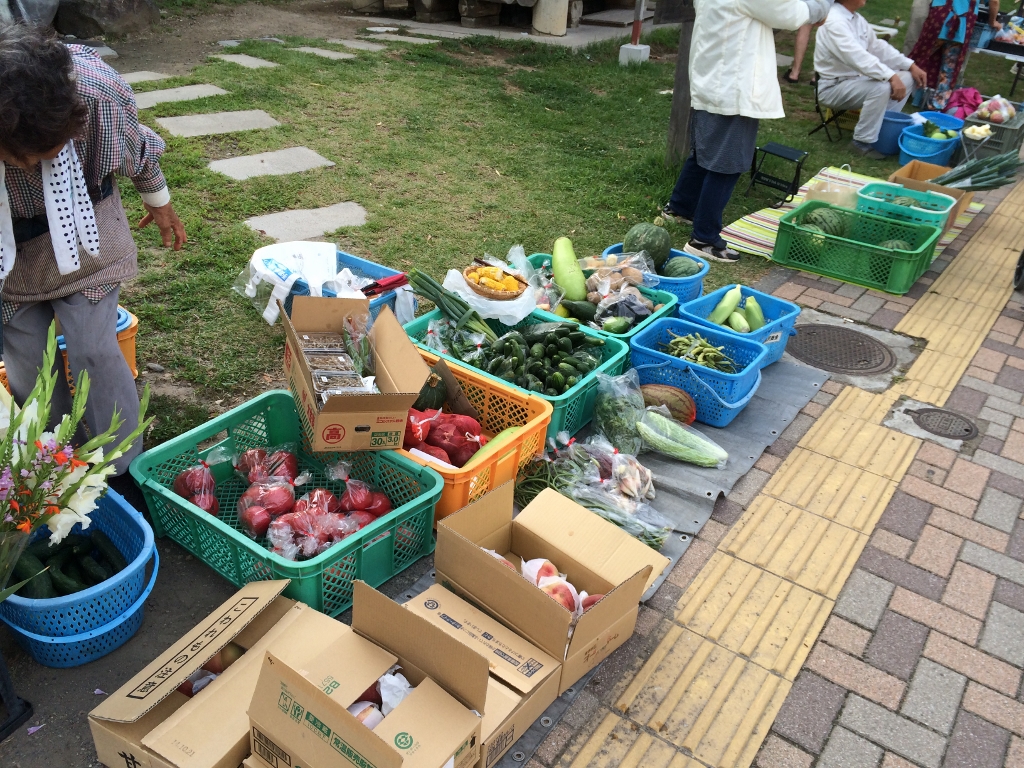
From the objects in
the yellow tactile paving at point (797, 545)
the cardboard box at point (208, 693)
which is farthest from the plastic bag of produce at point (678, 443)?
the cardboard box at point (208, 693)

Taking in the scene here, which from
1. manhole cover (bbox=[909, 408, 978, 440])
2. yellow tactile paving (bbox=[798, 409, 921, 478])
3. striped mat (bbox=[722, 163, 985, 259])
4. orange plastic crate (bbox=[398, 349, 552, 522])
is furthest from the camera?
striped mat (bbox=[722, 163, 985, 259])

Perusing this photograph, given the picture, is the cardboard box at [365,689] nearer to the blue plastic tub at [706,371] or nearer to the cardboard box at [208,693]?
the cardboard box at [208,693]

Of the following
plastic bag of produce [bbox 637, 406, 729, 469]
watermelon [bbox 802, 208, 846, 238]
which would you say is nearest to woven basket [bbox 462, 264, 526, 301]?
plastic bag of produce [bbox 637, 406, 729, 469]

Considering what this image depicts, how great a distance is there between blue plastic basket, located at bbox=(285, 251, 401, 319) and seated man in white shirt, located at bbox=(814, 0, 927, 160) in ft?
21.0

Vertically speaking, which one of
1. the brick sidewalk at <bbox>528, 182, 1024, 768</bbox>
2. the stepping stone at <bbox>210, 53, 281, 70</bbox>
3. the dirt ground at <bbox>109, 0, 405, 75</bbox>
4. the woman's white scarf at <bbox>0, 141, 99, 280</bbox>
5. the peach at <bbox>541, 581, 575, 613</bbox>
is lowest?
the brick sidewalk at <bbox>528, 182, 1024, 768</bbox>

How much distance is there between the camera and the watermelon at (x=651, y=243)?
476 cm

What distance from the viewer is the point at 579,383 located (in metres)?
3.59

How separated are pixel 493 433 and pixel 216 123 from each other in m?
4.61

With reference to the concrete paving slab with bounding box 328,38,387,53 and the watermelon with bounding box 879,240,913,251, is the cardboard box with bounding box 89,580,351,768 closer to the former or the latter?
the watermelon with bounding box 879,240,913,251

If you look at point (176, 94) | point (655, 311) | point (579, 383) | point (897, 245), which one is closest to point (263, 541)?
point (579, 383)

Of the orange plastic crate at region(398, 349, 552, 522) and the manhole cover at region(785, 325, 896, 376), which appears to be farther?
the manhole cover at region(785, 325, 896, 376)

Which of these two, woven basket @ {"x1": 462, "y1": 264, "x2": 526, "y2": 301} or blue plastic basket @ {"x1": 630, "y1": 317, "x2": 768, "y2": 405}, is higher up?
woven basket @ {"x1": 462, "y1": 264, "x2": 526, "y2": 301}

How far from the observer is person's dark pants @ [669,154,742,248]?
17.8ft

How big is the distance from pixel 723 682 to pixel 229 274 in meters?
3.45
